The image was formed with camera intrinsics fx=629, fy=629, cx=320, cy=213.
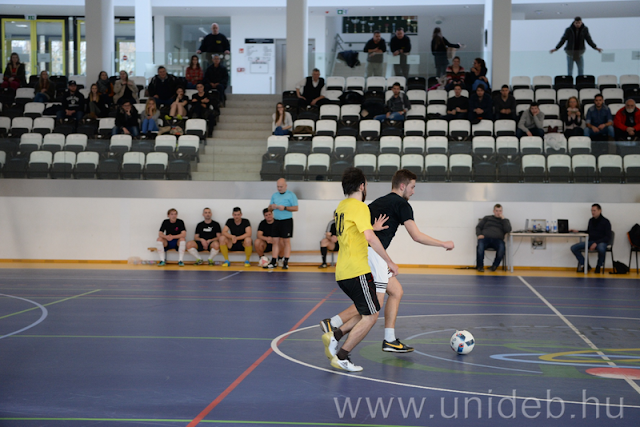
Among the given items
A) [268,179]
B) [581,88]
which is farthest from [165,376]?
[581,88]

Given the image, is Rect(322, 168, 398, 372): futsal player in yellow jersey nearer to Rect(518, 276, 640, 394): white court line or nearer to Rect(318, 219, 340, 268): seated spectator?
Rect(518, 276, 640, 394): white court line

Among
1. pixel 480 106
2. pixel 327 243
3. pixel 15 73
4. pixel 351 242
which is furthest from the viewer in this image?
pixel 15 73

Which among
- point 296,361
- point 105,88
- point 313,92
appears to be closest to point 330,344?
point 296,361

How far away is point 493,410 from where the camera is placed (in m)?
4.52

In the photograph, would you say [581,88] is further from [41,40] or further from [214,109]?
[41,40]

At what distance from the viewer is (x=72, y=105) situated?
1958 cm

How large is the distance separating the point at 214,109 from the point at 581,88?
11562 mm

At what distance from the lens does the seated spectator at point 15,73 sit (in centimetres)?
2195

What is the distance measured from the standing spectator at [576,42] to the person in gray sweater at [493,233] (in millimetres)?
8103

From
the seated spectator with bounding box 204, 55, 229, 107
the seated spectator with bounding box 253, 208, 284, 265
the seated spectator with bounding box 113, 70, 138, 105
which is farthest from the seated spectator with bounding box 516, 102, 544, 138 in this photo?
the seated spectator with bounding box 113, 70, 138, 105

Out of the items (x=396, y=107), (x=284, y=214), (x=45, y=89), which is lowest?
(x=284, y=214)

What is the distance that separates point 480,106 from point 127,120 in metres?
10.0

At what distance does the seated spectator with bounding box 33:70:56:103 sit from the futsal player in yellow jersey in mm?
18233

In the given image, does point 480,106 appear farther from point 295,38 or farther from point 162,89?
point 162,89
